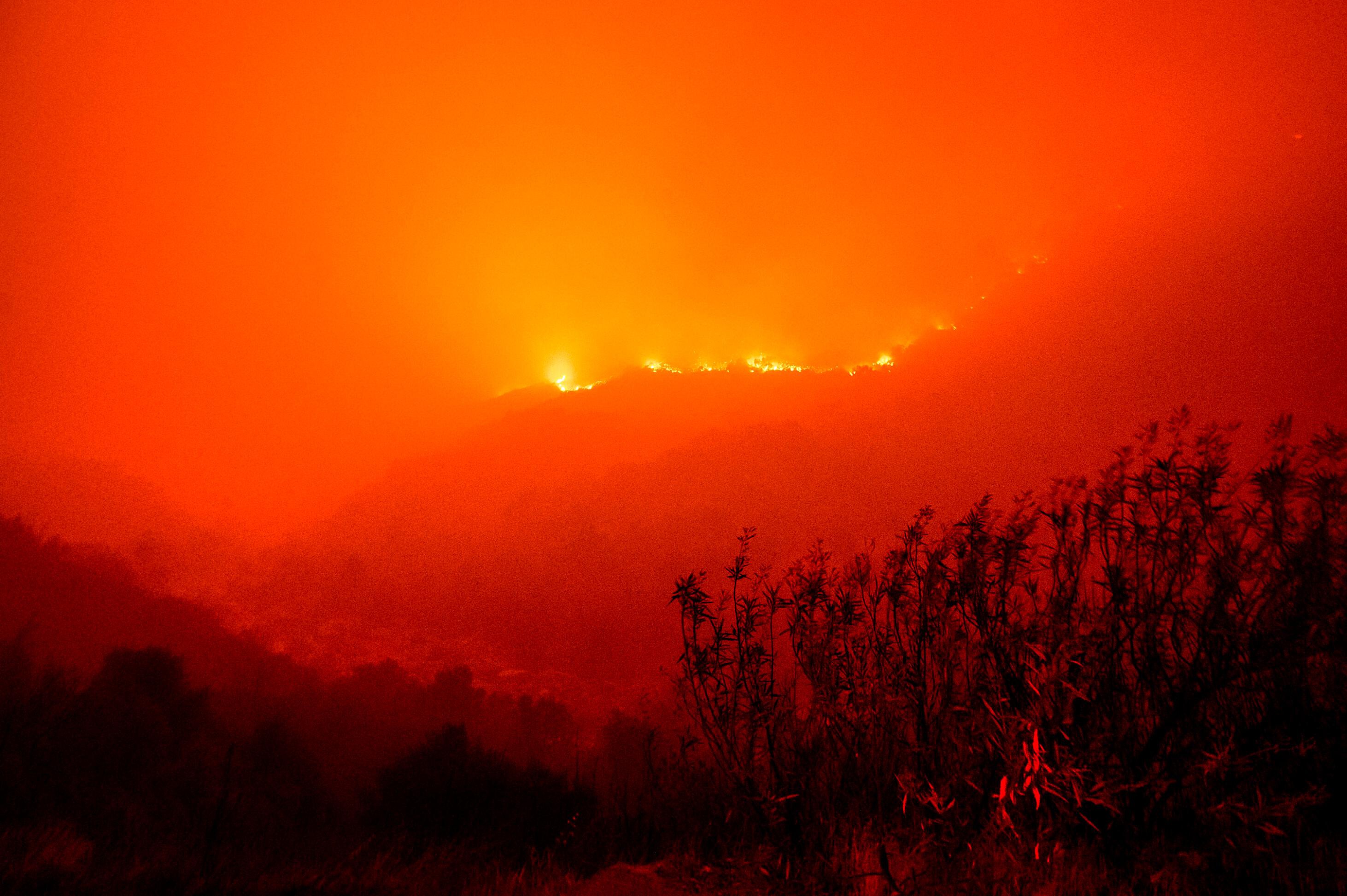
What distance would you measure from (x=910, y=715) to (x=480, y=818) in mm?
11667

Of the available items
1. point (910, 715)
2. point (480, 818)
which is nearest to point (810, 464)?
point (480, 818)

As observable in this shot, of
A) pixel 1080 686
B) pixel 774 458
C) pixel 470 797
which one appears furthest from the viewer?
pixel 774 458

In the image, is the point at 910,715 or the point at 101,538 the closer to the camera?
the point at 910,715

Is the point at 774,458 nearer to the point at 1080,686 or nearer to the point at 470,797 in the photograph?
the point at 470,797

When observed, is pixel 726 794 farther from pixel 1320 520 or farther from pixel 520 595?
pixel 520 595

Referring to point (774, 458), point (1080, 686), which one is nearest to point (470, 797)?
point (1080, 686)

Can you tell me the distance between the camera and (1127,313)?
94.9 metres

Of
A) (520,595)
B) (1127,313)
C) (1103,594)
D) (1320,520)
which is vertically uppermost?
(1127,313)

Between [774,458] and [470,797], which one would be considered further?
[774,458]

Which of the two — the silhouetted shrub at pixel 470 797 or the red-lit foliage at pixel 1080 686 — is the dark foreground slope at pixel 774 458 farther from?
the red-lit foliage at pixel 1080 686

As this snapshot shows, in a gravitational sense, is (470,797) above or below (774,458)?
below

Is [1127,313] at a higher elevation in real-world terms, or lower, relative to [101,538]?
higher

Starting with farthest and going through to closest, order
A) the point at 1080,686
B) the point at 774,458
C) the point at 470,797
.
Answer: the point at 774,458 → the point at 470,797 → the point at 1080,686

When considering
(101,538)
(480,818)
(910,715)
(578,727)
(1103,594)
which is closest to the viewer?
(1103,594)
